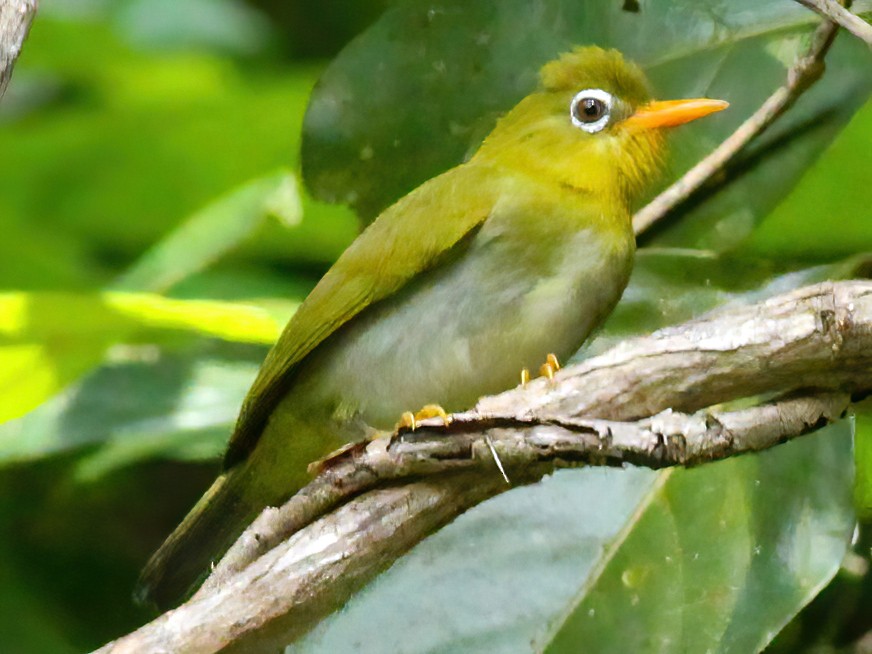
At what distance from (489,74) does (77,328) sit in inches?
39.7

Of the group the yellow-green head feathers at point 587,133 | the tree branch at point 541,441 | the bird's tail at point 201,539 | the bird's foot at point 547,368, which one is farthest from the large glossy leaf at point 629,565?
the yellow-green head feathers at point 587,133

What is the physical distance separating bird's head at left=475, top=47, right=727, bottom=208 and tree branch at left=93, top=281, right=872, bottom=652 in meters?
0.67

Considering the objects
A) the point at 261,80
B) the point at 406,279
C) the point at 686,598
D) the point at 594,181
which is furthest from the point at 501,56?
the point at 261,80

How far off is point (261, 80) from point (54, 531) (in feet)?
5.30

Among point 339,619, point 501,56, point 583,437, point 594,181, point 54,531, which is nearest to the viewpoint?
point 583,437

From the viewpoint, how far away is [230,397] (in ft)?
9.32

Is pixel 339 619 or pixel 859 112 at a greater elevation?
pixel 859 112

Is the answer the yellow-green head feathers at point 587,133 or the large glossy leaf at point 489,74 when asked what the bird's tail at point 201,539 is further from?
the yellow-green head feathers at point 587,133

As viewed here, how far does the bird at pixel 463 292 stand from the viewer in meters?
2.29

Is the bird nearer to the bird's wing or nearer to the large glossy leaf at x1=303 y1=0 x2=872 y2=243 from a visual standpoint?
the bird's wing

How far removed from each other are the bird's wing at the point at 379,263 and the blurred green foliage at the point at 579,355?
0.70 feet

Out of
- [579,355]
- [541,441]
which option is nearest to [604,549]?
[579,355]

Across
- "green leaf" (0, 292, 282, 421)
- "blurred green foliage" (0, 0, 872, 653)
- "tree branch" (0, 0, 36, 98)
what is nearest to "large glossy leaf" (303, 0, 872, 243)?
"blurred green foliage" (0, 0, 872, 653)

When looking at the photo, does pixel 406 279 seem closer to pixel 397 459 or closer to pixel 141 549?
pixel 397 459
